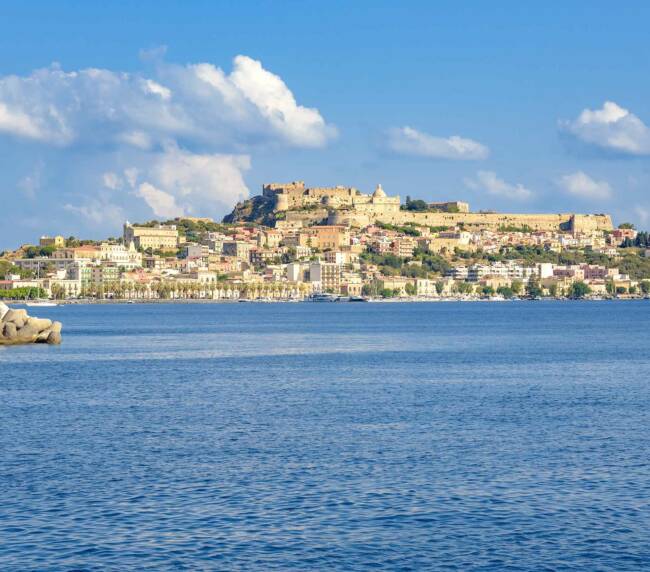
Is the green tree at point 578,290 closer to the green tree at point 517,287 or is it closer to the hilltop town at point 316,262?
the hilltop town at point 316,262

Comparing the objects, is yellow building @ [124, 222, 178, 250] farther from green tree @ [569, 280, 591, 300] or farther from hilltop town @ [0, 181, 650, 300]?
green tree @ [569, 280, 591, 300]

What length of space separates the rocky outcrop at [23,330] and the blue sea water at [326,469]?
13228mm

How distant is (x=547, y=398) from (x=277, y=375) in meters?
9.42

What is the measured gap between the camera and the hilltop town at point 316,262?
503ft

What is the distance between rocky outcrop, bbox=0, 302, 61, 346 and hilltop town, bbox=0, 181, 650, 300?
→ 8212cm

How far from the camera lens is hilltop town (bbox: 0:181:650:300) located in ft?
503

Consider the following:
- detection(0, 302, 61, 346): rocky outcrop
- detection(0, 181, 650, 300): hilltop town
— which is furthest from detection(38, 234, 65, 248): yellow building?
detection(0, 302, 61, 346): rocky outcrop

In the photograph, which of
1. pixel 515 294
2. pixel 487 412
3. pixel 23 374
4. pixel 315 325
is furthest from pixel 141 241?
pixel 487 412

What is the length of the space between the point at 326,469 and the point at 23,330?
33.7 meters

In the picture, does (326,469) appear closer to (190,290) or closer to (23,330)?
(23,330)

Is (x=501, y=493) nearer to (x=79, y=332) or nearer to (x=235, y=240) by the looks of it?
(x=79, y=332)

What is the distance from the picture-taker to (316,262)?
163 m

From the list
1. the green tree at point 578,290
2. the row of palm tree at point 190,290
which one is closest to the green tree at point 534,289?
the green tree at point 578,290

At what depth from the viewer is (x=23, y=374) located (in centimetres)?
3431
